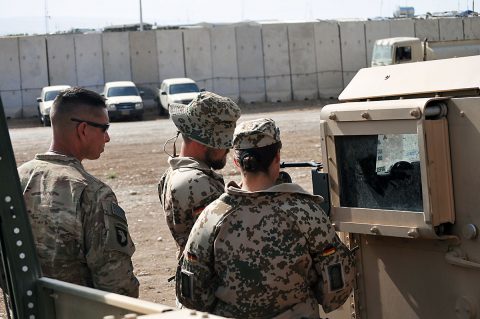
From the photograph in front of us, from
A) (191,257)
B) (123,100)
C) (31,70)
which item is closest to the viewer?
(191,257)

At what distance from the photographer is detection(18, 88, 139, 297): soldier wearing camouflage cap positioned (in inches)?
161

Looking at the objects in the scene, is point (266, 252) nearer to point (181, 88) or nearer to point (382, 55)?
point (382, 55)

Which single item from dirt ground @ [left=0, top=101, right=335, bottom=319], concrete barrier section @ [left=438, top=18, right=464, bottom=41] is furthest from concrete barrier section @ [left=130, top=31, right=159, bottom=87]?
concrete barrier section @ [left=438, top=18, right=464, bottom=41]

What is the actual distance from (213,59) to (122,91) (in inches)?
230

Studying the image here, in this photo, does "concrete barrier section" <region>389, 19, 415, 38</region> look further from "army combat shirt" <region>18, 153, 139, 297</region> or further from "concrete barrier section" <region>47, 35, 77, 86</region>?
"army combat shirt" <region>18, 153, 139, 297</region>

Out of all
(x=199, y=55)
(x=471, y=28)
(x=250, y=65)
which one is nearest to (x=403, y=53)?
(x=250, y=65)

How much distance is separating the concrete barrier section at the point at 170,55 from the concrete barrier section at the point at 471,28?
13.0 meters

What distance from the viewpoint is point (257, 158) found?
Result: 11.9 feet

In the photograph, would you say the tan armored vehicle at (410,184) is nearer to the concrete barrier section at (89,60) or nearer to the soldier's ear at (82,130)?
the soldier's ear at (82,130)

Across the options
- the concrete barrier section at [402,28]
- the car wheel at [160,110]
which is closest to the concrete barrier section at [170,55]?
the car wheel at [160,110]

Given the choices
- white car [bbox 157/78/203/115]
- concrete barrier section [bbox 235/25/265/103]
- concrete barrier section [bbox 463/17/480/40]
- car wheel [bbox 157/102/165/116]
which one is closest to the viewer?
white car [bbox 157/78/203/115]

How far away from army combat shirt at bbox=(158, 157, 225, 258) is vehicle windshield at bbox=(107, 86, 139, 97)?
3029 centimetres

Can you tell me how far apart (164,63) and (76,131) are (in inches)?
1376

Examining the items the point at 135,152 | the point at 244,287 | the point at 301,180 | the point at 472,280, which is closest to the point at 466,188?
the point at 472,280
